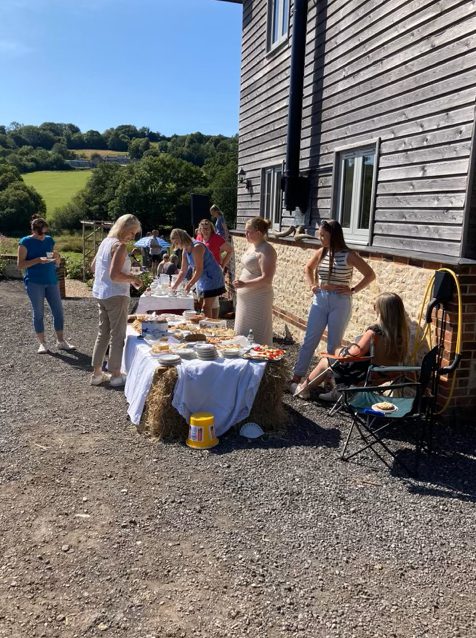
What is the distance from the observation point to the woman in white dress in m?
5.19

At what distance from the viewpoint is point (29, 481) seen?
3.50 m

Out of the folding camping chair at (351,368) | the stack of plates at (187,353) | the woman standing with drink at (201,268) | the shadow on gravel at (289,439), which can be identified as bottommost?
the shadow on gravel at (289,439)

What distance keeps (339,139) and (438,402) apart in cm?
396

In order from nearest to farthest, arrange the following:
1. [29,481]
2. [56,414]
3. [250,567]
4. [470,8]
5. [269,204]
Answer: [250,567]
[29,481]
[470,8]
[56,414]
[269,204]

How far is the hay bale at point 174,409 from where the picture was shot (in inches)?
163

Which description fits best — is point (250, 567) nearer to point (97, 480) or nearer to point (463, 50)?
point (97, 480)

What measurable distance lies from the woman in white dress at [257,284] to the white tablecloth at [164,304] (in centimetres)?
146

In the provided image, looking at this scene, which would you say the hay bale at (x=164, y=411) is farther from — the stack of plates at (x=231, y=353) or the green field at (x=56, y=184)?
the green field at (x=56, y=184)

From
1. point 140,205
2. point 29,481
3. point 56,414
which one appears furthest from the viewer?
point 140,205

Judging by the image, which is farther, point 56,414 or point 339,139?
point 339,139

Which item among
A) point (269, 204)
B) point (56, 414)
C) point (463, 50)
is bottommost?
point (56, 414)

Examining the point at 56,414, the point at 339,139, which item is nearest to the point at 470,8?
the point at 339,139

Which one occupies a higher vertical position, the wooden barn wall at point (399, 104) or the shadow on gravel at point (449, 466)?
the wooden barn wall at point (399, 104)

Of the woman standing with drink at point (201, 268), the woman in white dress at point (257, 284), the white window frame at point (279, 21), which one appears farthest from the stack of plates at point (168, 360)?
the white window frame at point (279, 21)
